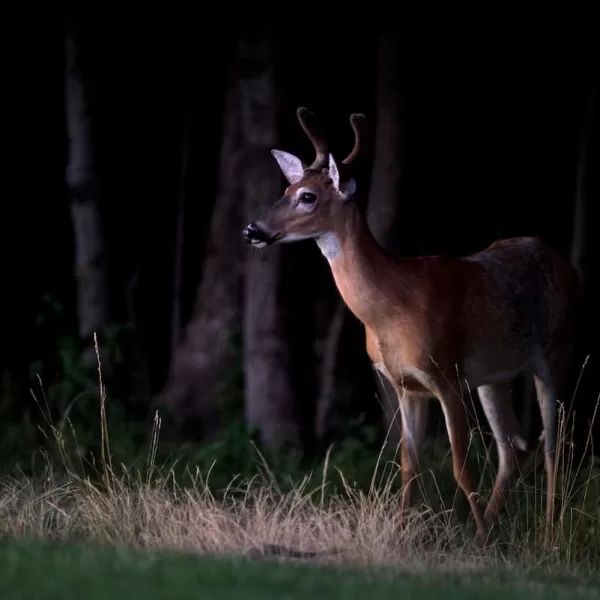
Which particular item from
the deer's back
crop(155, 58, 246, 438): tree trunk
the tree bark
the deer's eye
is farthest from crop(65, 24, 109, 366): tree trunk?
the deer's eye

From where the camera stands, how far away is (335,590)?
657 cm

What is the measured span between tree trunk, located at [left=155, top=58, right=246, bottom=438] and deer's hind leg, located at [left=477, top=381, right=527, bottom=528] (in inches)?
123

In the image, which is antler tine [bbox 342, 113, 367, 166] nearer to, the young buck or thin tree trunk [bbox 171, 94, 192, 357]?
the young buck

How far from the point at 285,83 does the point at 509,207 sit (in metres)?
4.33

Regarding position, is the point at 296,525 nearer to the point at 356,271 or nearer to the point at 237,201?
the point at 356,271

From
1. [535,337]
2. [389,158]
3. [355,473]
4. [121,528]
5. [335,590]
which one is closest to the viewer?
[335,590]

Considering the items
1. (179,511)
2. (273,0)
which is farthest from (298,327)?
(179,511)

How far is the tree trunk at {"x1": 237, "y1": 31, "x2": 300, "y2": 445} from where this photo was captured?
41.1ft

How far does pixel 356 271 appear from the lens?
982 centimetres

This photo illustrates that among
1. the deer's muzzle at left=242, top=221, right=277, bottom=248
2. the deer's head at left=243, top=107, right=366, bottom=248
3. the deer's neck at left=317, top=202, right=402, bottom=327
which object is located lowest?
the deer's neck at left=317, top=202, right=402, bottom=327

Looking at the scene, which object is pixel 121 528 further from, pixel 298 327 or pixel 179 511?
pixel 298 327

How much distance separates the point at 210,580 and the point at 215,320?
7488mm

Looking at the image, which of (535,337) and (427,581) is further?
(535,337)

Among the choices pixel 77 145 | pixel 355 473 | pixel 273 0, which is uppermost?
pixel 273 0
